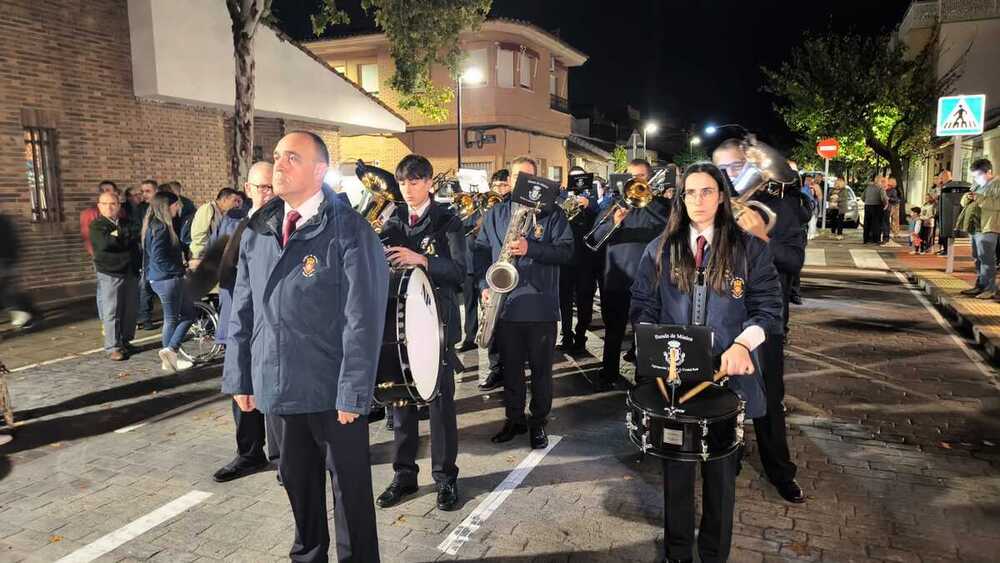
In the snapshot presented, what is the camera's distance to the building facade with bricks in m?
Result: 29.9

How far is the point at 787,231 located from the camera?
15.1 ft

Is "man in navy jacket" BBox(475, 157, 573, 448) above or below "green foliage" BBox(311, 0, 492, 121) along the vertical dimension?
below

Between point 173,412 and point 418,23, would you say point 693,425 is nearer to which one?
point 173,412

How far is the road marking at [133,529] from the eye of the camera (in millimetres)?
3830

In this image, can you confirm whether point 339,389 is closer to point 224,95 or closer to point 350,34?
point 224,95

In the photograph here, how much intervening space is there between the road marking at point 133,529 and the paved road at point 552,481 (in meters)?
0.02

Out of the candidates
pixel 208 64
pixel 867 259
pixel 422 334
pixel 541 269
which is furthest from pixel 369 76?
pixel 422 334

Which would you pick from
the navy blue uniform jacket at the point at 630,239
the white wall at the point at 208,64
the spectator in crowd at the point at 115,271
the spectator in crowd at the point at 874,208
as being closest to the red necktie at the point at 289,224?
the navy blue uniform jacket at the point at 630,239

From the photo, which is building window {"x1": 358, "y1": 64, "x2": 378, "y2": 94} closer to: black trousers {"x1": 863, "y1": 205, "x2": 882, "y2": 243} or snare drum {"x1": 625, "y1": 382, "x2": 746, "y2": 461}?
black trousers {"x1": 863, "y1": 205, "x2": 882, "y2": 243}

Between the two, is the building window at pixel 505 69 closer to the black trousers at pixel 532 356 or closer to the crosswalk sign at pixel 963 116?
the crosswalk sign at pixel 963 116

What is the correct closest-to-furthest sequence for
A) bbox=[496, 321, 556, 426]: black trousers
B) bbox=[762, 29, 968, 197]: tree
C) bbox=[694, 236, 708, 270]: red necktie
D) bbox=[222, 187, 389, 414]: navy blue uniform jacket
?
1. bbox=[222, 187, 389, 414]: navy blue uniform jacket
2. bbox=[694, 236, 708, 270]: red necktie
3. bbox=[496, 321, 556, 426]: black trousers
4. bbox=[762, 29, 968, 197]: tree

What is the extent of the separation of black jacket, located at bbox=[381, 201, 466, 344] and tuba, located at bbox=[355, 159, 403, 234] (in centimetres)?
6

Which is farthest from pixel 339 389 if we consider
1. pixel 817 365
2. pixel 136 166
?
pixel 136 166

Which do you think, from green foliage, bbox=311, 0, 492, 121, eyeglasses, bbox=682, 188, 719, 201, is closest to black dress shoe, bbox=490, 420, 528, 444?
eyeglasses, bbox=682, 188, 719, 201
